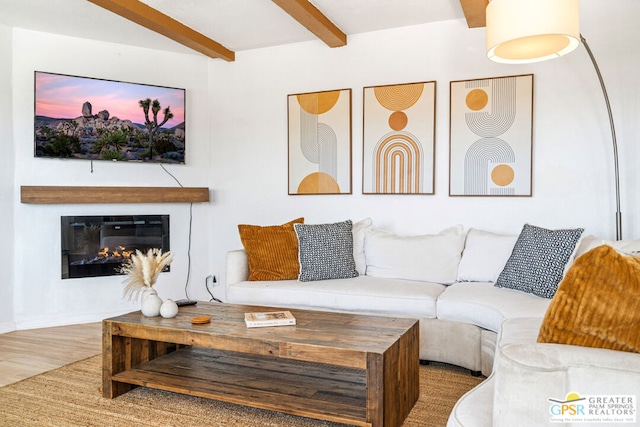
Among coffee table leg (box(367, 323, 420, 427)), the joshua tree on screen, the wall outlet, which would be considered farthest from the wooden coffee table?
the joshua tree on screen

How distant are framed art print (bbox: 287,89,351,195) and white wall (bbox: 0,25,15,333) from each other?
237 centimetres

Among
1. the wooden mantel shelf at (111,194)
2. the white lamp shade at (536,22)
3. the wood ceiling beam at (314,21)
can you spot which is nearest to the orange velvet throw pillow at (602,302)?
the white lamp shade at (536,22)

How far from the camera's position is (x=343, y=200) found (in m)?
4.44

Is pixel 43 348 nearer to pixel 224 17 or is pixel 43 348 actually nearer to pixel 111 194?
pixel 111 194

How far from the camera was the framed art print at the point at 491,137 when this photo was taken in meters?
3.77

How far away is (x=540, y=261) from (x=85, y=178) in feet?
12.3

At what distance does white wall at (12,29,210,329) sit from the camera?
4.12 m

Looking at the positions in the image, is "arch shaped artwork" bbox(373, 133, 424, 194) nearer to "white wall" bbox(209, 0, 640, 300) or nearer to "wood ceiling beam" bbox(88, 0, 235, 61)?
"white wall" bbox(209, 0, 640, 300)

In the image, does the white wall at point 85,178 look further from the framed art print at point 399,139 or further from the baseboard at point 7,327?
the framed art print at point 399,139

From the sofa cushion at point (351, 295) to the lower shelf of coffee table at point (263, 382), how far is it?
673 mm

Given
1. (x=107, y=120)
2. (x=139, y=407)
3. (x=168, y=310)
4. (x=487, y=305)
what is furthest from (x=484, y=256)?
(x=107, y=120)

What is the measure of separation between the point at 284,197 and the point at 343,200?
2.01ft

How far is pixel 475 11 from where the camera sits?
3.51 m

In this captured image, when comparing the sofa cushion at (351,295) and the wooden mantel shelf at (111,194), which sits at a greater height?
the wooden mantel shelf at (111,194)
